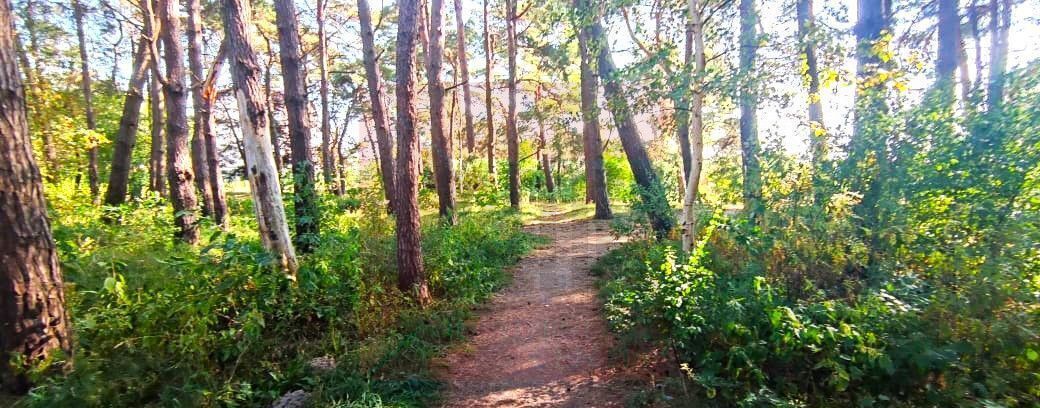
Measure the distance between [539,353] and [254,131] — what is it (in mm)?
3931

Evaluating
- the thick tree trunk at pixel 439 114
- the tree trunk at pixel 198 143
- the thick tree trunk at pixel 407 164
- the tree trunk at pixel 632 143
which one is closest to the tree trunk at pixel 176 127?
the tree trunk at pixel 198 143

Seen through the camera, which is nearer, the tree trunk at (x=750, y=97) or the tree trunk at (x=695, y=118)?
the tree trunk at (x=750, y=97)

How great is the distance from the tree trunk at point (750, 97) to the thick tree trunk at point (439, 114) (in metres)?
6.44

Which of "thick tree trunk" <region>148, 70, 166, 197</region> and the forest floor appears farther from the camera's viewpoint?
"thick tree trunk" <region>148, 70, 166, 197</region>

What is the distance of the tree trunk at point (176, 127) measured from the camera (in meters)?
10.0

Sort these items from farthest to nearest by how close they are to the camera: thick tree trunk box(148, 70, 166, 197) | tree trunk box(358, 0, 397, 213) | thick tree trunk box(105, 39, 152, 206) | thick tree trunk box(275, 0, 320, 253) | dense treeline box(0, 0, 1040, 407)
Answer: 1. thick tree trunk box(148, 70, 166, 197)
2. tree trunk box(358, 0, 397, 213)
3. thick tree trunk box(105, 39, 152, 206)
4. thick tree trunk box(275, 0, 320, 253)
5. dense treeline box(0, 0, 1040, 407)

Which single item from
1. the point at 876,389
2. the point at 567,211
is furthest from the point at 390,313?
the point at 567,211

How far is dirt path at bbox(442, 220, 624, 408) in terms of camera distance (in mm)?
4715

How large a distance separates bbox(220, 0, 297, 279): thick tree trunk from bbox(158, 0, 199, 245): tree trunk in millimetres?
5177

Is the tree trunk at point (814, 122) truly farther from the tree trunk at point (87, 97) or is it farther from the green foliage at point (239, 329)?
the tree trunk at point (87, 97)

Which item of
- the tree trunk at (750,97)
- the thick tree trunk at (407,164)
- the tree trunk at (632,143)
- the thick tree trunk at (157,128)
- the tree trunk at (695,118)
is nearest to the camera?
the tree trunk at (750,97)

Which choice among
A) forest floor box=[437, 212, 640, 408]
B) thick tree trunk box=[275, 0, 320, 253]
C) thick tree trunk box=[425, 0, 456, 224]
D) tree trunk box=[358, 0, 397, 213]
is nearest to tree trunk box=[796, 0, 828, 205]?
forest floor box=[437, 212, 640, 408]

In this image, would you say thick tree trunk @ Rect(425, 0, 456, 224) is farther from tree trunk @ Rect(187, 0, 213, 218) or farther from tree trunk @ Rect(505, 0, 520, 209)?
tree trunk @ Rect(505, 0, 520, 209)

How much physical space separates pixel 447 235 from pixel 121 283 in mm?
5176
